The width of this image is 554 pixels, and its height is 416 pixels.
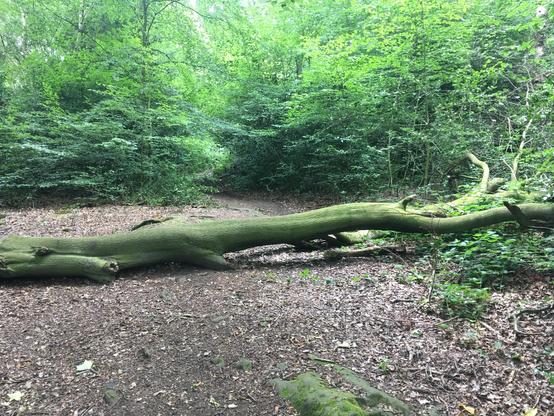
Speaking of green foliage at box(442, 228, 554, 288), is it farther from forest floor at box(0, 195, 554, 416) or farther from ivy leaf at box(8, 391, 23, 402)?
ivy leaf at box(8, 391, 23, 402)

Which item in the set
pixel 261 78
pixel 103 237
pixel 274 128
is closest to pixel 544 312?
pixel 103 237

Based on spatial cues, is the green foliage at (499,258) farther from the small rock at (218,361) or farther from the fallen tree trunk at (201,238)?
the small rock at (218,361)

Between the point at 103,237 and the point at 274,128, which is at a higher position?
the point at 274,128

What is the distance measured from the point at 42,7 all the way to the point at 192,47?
4.96m

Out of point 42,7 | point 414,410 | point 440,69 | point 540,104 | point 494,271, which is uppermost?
point 42,7

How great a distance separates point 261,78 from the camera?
15273 millimetres

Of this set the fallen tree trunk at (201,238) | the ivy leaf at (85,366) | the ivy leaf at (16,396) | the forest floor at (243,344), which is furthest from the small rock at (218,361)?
the fallen tree trunk at (201,238)

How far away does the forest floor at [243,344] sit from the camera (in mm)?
2887

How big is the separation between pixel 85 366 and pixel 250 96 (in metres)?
13.4

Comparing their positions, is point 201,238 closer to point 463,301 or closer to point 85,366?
point 85,366

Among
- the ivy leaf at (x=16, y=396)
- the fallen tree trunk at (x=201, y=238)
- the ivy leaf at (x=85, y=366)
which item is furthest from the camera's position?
the fallen tree trunk at (x=201, y=238)

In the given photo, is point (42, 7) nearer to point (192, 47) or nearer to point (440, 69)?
point (192, 47)

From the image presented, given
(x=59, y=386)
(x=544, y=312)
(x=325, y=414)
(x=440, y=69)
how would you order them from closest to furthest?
1. (x=325, y=414)
2. (x=59, y=386)
3. (x=544, y=312)
4. (x=440, y=69)

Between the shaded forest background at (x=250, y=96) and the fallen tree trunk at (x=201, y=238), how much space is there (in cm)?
324
